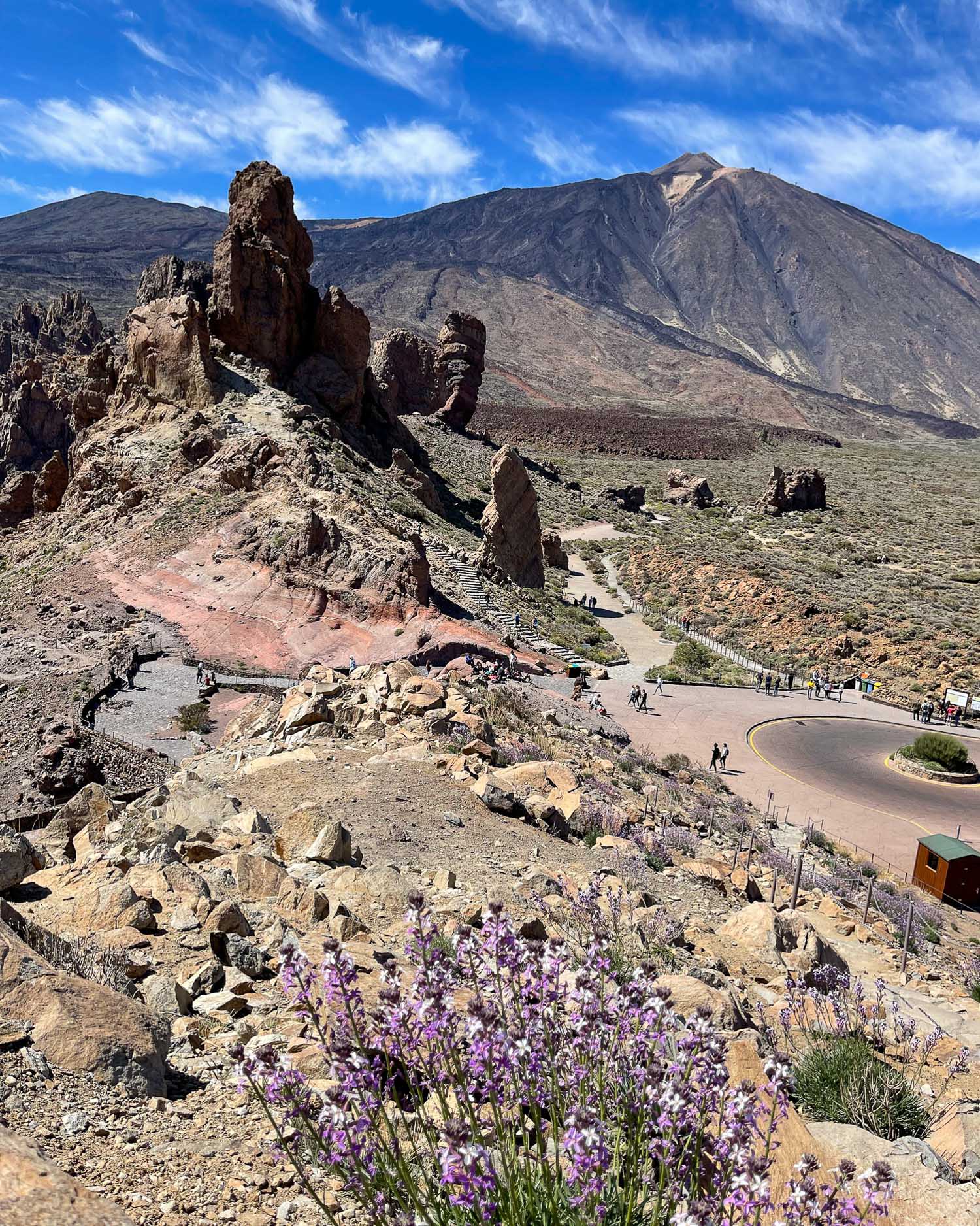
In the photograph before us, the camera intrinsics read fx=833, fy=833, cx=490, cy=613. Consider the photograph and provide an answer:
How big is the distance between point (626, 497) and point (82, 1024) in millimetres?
63844

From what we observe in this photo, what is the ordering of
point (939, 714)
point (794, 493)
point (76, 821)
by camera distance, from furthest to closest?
1. point (794, 493)
2. point (939, 714)
3. point (76, 821)

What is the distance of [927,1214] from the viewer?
3086 millimetres

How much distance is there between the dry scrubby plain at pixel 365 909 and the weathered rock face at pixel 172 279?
966 centimetres

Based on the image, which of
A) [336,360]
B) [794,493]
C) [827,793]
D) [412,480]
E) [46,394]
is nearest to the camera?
[827,793]

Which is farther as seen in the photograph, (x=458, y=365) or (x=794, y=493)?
(x=458, y=365)

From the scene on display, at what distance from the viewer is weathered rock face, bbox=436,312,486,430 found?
2514 inches

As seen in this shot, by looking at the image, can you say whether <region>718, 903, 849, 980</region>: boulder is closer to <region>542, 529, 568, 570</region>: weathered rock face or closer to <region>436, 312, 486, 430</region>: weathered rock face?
<region>542, 529, 568, 570</region>: weathered rock face

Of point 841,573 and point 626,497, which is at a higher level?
point 626,497

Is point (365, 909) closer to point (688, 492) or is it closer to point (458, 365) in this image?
point (458, 365)

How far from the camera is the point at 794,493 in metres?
60.6

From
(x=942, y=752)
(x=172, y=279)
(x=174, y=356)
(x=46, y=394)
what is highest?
(x=172, y=279)

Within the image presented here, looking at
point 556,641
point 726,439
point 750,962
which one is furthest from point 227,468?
point 726,439

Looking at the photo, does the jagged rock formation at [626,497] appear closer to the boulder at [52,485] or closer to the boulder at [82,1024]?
the boulder at [52,485]

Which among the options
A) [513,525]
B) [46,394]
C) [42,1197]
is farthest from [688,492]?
[42,1197]
